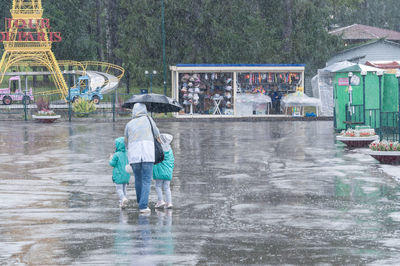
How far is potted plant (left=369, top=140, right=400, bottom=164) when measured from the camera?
18.5 m

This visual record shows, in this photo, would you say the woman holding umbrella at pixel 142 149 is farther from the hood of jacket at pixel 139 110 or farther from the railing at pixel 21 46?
the railing at pixel 21 46

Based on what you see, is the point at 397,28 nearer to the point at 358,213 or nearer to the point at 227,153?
the point at 227,153

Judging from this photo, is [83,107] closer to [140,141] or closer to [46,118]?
[46,118]

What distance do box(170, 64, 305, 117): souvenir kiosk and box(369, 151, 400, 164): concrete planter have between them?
23368mm

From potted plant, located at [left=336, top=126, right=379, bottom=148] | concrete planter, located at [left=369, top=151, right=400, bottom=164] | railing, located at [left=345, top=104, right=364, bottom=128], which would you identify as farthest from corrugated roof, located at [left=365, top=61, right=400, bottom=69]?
concrete planter, located at [left=369, top=151, right=400, bottom=164]

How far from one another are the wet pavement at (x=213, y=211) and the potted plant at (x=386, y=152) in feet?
1.26

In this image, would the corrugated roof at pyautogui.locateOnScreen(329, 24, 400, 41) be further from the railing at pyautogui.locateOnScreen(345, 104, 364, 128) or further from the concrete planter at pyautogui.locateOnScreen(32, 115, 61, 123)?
the railing at pyautogui.locateOnScreen(345, 104, 364, 128)

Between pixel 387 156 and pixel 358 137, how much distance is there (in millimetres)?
4575

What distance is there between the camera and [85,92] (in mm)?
51406

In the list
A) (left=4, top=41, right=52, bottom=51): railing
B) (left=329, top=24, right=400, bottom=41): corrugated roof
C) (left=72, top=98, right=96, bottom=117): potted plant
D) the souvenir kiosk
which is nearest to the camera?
(left=72, top=98, right=96, bottom=117): potted plant

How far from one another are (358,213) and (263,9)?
47837 mm

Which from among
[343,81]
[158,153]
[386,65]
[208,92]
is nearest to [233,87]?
[208,92]

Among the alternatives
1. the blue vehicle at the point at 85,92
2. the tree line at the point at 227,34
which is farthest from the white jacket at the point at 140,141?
the tree line at the point at 227,34

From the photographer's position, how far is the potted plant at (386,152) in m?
18.5
